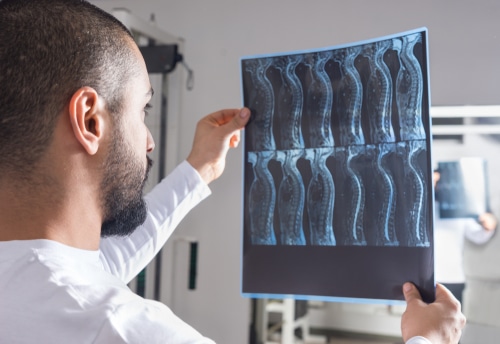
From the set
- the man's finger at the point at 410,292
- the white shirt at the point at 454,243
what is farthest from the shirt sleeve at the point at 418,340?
the white shirt at the point at 454,243

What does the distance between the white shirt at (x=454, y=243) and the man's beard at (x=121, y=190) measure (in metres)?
1.11

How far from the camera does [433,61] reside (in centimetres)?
164

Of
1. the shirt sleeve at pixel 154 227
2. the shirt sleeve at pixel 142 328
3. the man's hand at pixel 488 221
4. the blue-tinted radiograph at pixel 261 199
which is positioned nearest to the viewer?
the shirt sleeve at pixel 142 328

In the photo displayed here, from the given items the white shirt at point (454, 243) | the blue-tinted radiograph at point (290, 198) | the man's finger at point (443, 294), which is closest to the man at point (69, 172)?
the man's finger at point (443, 294)

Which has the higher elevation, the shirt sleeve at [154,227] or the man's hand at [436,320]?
the shirt sleeve at [154,227]

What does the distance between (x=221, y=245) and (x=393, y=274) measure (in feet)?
3.42

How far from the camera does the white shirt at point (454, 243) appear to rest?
157 cm

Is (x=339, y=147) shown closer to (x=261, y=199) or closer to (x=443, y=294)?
(x=261, y=199)

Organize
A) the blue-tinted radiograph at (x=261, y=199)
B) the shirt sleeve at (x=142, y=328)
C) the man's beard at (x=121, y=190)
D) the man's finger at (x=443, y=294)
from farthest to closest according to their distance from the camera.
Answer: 1. the blue-tinted radiograph at (x=261, y=199)
2. the man's finger at (x=443, y=294)
3. the man's beard at (x=121, y=190)
4. the shirt sleeve at (x=142, y=328)

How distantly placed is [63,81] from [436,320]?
1.99 ft

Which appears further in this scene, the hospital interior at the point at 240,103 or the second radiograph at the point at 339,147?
the hospital interior at the point at 240,103

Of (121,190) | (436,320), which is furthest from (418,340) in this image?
(121,190)

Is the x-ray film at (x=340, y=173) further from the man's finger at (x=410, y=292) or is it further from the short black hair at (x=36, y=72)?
the short black hair at (x=36, y=72)

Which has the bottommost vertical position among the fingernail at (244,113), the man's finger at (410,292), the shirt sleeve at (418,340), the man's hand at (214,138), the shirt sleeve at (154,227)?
the shirt sleeve at (418,340)
